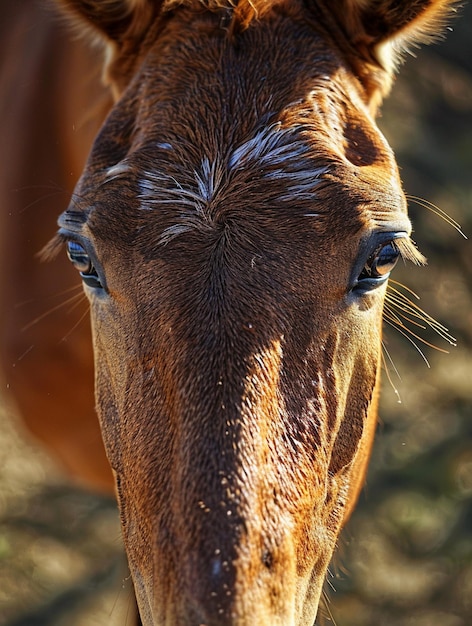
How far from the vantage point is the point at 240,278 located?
1.90 m

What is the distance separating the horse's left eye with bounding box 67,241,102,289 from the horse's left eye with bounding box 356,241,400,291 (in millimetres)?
762

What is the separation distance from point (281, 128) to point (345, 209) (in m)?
0.32

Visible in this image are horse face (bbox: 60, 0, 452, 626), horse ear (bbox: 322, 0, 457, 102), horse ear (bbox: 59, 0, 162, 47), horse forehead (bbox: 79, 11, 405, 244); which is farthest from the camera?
horse ear (bbox: 59, 0, 162, 47)

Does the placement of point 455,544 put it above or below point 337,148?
below

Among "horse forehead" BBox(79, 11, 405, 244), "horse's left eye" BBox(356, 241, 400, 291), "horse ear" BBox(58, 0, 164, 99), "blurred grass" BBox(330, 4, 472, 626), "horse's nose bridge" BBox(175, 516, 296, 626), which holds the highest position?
"horse ear" BBox(58, 0, 164, 99)

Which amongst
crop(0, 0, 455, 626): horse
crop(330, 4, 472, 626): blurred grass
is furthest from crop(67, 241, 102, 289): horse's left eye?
crop(330, 4, 472, 626): blurred grass

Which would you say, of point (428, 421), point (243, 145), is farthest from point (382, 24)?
point (428, 421)

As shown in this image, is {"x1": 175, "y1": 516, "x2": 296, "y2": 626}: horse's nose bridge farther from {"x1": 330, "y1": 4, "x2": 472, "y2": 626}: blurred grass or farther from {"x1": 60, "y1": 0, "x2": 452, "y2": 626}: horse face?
{"x1": 330, "y1": 4, "x2": 472, "y2": 626}: blurred grass

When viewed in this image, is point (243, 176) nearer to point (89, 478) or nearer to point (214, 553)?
point (214, 553)

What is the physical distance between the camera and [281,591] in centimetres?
175

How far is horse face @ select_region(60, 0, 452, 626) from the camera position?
1743mm

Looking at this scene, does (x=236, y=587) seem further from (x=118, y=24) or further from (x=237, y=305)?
(x=118, y=24)

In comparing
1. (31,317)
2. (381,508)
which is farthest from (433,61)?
(31,317)

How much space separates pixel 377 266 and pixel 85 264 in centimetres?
85
